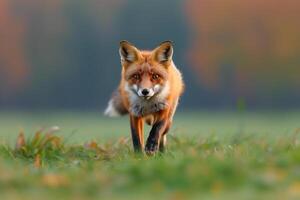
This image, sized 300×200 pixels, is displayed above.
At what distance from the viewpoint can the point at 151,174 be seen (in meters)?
5.75

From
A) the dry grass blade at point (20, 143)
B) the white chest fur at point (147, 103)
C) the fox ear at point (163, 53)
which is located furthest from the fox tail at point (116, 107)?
the dry grass blade at point (20, 143)

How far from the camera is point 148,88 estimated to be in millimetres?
A: 8562

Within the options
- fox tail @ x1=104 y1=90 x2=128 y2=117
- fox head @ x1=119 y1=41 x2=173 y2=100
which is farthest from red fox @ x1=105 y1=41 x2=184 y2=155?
fox tail @ x1=104 y1=90 x2=128 y2=117

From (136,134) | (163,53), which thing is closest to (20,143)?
(136,134)

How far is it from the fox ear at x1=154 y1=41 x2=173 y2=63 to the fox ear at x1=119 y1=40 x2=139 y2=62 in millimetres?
246

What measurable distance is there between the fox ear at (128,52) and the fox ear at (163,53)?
0.25m

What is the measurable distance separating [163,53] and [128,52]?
1.41ft

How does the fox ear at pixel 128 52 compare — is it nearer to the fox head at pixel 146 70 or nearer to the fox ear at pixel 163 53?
the fox head at pixel 146 70

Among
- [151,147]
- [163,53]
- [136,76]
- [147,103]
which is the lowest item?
[151,147]

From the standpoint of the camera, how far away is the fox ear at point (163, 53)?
891cm

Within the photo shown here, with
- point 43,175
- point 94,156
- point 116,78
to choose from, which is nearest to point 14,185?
point 43,175

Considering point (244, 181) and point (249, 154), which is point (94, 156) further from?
point (244, 181)

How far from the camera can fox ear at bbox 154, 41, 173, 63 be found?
8914 millimetres

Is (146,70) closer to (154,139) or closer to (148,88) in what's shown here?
(148,88)
